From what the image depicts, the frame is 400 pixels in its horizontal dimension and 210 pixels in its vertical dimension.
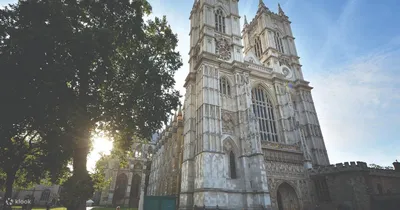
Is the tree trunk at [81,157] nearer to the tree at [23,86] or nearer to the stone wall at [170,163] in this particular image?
the tree at [23,86]

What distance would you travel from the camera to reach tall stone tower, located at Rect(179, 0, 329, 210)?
2095 cm

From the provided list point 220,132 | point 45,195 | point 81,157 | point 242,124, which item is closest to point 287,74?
point 242,124

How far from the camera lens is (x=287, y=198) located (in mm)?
22938

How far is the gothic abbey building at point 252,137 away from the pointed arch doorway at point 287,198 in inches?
4.0

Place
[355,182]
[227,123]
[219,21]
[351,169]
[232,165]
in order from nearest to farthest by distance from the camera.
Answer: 1. [355,182]
2. [351,169]
3. [232,165]
4. [227,123]
5. [219,21]

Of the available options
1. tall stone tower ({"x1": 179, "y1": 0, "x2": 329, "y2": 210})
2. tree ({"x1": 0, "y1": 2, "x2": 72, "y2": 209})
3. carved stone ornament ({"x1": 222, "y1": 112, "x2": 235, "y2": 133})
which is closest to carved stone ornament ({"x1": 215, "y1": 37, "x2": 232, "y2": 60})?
tall stone tower ({"x1": 179, "y1": 0, "x2": 329, "y2": 210})

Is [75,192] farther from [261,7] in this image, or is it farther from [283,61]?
[261,7]

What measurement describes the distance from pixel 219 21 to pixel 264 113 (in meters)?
16.2

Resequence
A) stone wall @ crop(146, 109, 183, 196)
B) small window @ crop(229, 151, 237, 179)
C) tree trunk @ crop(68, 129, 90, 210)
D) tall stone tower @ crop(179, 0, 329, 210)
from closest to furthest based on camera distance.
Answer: tree trunk @ crop(68, 129, 90, 210), tall stone tower @ crop(179, 0, 329, 210), small window @ crop(229, 151, 237, 179), stone wall @ crop(146, 109, 183, 196)

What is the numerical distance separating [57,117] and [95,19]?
6.74 metres

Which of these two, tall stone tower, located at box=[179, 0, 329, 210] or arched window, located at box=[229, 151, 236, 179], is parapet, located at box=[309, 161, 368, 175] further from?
arched window, located at box=[229, 151, 236, 179]

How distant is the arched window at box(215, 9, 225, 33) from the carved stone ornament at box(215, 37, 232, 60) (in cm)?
227

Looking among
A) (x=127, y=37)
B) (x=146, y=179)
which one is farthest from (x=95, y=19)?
(x=146, y=179)

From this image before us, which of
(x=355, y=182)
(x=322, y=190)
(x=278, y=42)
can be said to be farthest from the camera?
(x=278, y=42)
